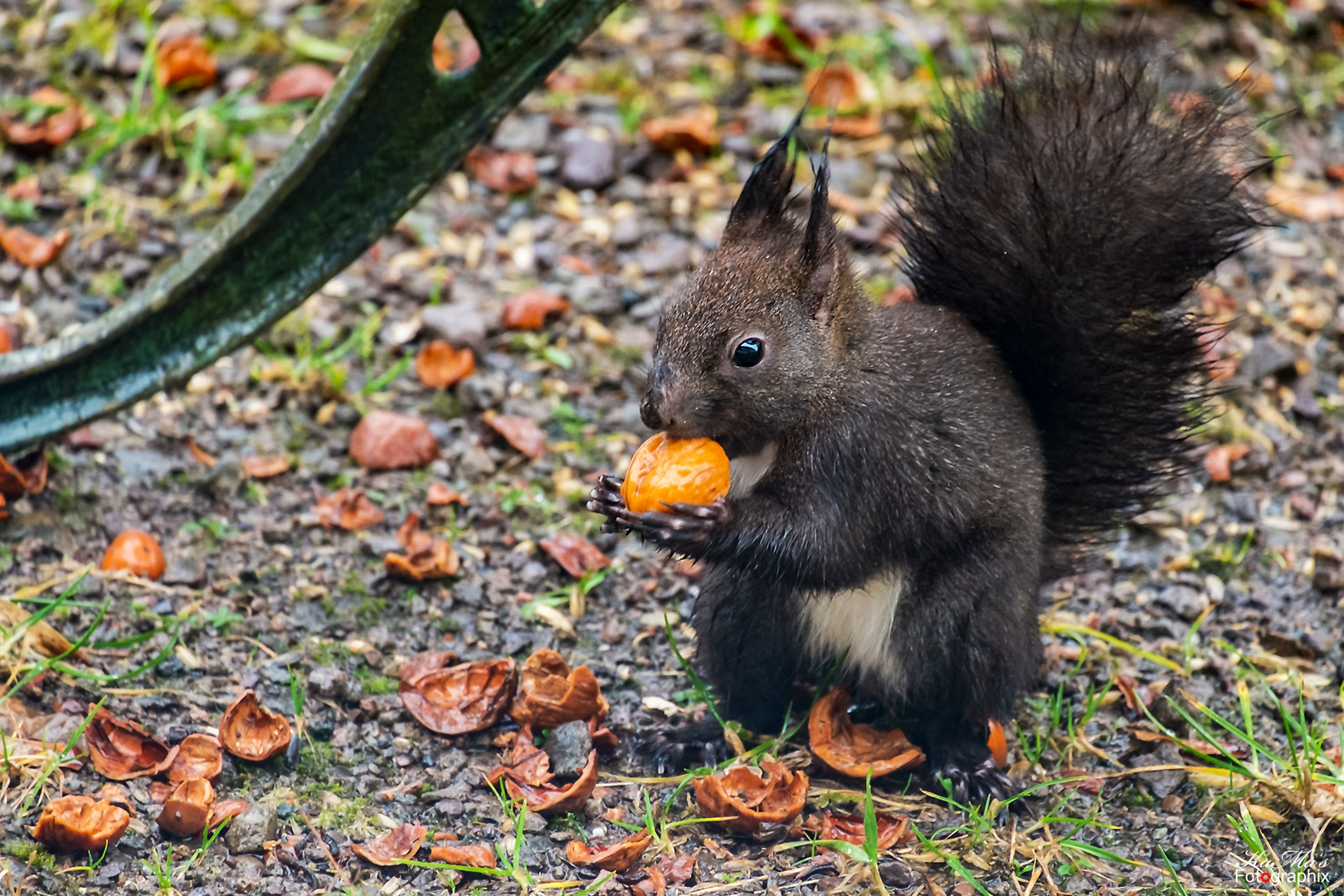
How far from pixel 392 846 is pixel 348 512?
0.96 metres

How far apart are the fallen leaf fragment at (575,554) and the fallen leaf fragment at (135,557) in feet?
2.35

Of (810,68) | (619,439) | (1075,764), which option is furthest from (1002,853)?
(810,68)

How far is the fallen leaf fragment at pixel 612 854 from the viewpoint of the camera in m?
2.02

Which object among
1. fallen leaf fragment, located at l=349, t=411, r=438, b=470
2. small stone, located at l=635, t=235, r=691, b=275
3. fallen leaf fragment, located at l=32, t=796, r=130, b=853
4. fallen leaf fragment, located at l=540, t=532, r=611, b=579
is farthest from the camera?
small stone, located at l=635, t=235, r=691, b=275

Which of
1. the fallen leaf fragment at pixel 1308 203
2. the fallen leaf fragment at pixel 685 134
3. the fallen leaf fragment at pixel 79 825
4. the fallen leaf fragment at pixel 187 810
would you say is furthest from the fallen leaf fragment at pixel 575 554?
the fallen leaf fragment at pixel 1308 203

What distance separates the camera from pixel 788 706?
2.36m

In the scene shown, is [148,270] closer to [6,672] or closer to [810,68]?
[6,672]

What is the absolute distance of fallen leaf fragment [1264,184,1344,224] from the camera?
376 centimetres

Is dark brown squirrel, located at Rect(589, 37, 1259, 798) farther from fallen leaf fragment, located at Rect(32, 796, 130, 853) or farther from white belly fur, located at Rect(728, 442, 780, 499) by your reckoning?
fallen leaf fragment, located at Rect(32, 796, 130, 853)

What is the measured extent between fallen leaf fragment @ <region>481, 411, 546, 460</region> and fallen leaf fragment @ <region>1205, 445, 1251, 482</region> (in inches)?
55.8

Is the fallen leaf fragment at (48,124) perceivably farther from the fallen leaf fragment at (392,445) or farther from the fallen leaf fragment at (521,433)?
the fallen leaf fragment at (521,433)

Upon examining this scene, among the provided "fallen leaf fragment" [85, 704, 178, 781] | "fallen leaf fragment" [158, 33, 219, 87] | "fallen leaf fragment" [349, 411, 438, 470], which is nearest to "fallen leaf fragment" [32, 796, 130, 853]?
"fallen leaf fragment" [85, 704, 178, 781]

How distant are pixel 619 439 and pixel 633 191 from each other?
0.92 meters

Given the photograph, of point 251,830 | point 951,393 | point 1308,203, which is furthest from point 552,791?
point 1308,203
